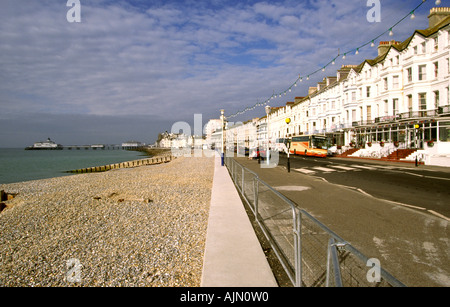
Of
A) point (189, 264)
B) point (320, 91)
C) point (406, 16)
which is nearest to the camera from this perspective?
point (189, 264)

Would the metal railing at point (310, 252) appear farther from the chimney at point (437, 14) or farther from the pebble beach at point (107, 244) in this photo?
the chimney at point (437, 14)

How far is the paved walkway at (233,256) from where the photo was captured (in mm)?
3953

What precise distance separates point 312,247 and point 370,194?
819 centimetres

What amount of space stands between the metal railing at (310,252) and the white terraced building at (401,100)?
52.7ft

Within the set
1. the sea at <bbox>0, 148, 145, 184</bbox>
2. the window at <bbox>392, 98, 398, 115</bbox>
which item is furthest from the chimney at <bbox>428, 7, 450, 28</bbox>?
the sea at <bbox>0, 148, 145, 184</bbox>

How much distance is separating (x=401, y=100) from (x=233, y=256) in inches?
1437

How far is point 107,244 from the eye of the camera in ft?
21.8

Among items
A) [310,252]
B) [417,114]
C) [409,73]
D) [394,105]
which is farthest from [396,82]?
[310,252]

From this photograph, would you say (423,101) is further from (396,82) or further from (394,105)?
(396,82)

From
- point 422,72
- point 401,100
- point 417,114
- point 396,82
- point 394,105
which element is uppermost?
point 422,72

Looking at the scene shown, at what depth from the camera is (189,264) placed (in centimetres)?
509

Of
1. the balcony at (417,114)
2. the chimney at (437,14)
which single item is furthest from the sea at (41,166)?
the chimney at (437,14)

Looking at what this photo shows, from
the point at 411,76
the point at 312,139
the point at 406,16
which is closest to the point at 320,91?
the point at 312,139
